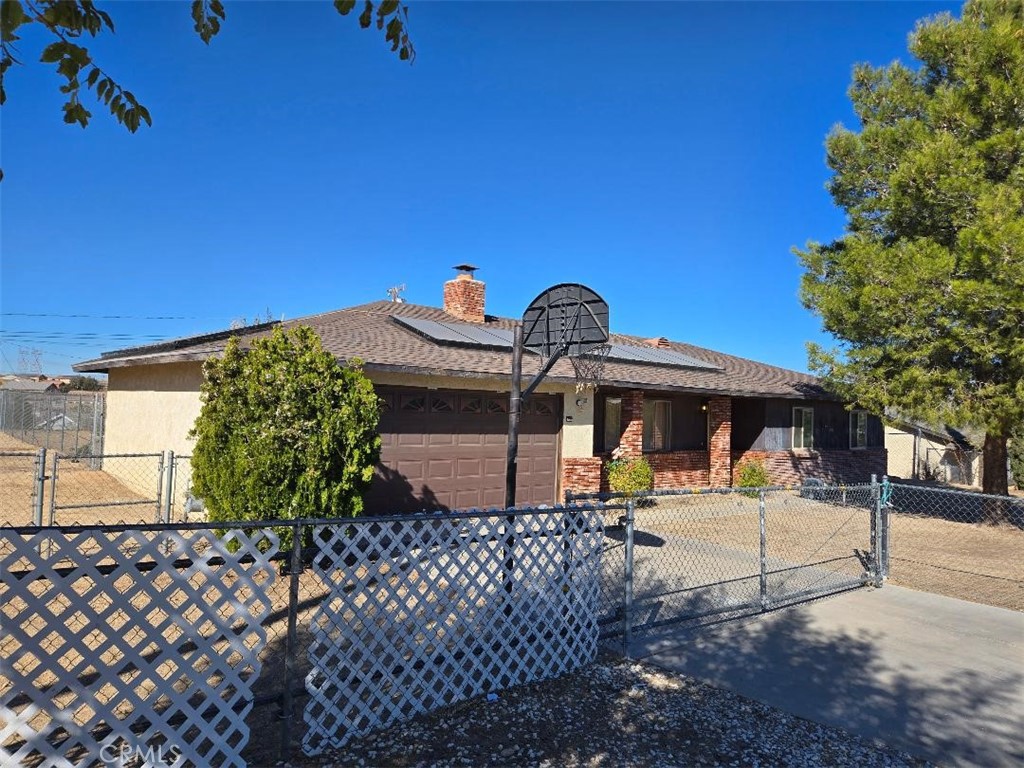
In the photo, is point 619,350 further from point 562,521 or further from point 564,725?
point 564,725

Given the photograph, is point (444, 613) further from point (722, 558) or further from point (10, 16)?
point (722, 558)

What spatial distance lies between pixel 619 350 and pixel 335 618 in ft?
44.4

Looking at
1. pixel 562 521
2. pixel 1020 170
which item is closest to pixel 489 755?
pixel 562 521

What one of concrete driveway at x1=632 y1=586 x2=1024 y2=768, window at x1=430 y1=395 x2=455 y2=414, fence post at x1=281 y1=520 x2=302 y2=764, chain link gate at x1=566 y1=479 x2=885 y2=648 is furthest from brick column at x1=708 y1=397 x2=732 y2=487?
fence post at x1=281 y1=520 x2=302 y2=764

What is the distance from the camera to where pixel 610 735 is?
4.01 meters

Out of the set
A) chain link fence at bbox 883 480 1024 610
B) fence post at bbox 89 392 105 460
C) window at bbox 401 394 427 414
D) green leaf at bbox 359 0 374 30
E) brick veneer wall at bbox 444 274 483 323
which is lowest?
chain link fence at bbox 883 480 1024 610

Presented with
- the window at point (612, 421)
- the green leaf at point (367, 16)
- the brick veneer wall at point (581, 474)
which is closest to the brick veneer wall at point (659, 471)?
the brick veneer wall at point (581, 474)

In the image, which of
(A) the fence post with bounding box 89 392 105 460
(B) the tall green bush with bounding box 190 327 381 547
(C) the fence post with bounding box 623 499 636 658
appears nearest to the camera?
(C) the fence post with bounding box 623 499 636 658

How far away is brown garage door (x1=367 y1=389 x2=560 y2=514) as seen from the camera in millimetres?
10492

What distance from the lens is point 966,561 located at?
1016cm

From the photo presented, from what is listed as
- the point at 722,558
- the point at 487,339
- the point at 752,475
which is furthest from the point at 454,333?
the point at 752,475

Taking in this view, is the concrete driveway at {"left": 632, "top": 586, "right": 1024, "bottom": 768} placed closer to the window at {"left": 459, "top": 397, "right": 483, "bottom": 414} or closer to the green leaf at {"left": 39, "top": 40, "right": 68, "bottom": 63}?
the green leaf at {"left": 39, "top": 40, "right": 68, "bottom": 63}

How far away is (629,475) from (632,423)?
1396 millimetres

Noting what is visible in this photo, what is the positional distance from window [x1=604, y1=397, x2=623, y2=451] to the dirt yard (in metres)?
9.06
